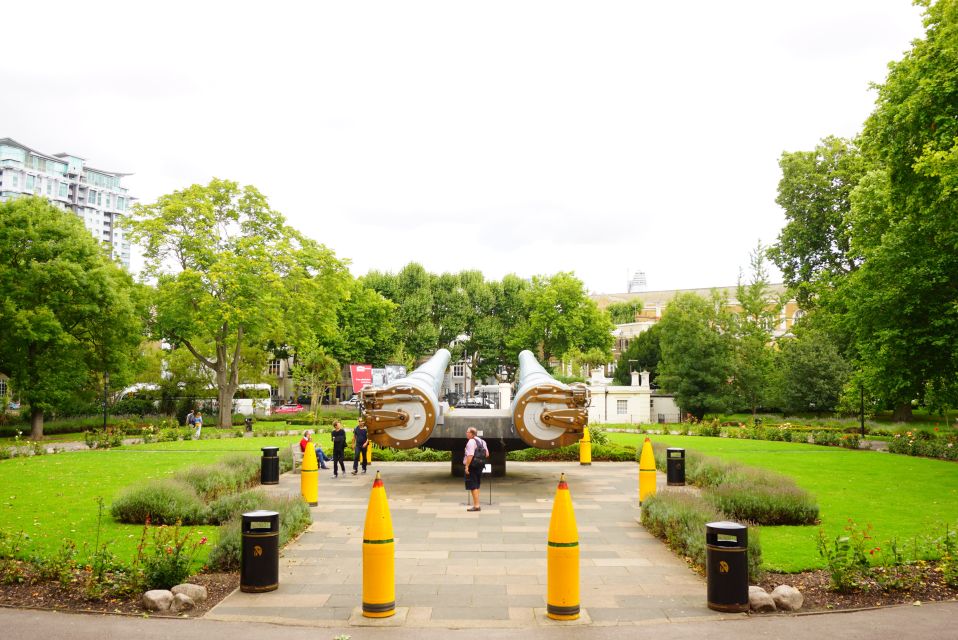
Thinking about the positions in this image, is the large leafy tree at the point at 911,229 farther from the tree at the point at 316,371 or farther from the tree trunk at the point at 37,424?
the tree trunk at the point at 37,424

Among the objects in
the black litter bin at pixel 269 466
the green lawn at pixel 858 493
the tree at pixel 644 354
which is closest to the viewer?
the green lawn at pixel 858 493

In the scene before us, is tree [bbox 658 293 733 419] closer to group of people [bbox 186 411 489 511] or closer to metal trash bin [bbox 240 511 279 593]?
group of people [bbox 186 411 489 511]

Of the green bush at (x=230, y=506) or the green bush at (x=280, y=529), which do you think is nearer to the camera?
the green bush at (x=280, y=529)

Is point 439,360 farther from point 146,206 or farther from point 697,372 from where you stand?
point 697,372

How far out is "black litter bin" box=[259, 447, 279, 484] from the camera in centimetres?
1728

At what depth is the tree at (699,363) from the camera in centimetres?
4947

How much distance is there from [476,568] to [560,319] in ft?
192

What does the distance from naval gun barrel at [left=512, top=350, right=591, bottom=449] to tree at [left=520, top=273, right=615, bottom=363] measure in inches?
2011

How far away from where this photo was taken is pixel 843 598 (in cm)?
803

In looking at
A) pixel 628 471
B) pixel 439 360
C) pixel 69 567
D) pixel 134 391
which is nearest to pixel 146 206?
pixel 134 391

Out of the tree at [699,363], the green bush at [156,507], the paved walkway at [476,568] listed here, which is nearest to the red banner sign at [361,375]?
the tree at [699,363]

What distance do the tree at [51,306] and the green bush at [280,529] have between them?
2692 centimetres

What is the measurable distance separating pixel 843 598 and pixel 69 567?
9.01 meters

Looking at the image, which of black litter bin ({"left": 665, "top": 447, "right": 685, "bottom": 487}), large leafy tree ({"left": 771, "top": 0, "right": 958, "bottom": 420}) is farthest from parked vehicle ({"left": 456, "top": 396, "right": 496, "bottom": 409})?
black litter bin ({"left": 665, "top": 447, "right": 685, "bottom": 487})
